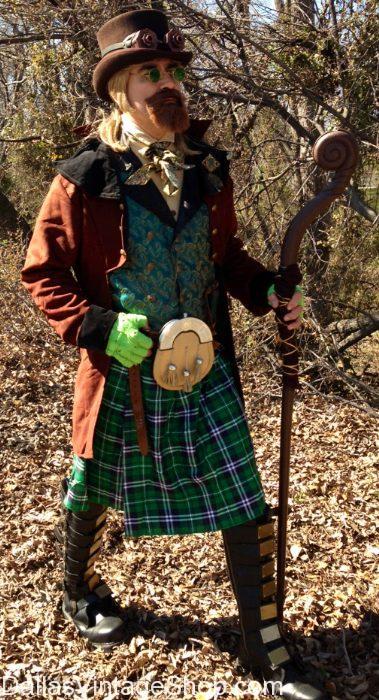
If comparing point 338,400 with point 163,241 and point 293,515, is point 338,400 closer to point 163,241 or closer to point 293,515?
point 293,515

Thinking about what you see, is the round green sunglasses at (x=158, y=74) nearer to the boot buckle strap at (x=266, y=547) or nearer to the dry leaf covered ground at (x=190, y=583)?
the boot buckle strap at (x=266, y=547)

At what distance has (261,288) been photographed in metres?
2.46

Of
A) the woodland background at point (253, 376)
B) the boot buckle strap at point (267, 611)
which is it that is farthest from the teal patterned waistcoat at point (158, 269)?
the boot buckle strap at point (267, 611)

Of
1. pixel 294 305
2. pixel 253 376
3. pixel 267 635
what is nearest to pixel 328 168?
pixel 294 305

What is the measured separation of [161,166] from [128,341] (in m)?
0.58

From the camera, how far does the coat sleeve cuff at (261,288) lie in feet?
8.01

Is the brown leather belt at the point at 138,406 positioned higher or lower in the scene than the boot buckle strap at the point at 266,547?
higher

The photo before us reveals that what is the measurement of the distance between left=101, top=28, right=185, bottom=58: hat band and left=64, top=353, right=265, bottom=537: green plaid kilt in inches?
40.3

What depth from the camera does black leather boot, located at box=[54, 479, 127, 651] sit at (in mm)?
2615

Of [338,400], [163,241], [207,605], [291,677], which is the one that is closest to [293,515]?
[207,605]

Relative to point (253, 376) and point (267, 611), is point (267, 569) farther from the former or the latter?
point (253, 376)

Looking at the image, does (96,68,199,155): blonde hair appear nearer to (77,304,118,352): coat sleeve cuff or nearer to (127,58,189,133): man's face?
(127,58,189,133): man's face

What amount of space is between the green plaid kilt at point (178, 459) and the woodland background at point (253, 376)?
2.01 feet

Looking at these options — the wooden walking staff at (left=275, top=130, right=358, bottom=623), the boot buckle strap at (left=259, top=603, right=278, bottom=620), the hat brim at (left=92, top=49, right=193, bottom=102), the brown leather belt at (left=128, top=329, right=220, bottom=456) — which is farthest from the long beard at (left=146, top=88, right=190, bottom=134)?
the boot buckle strap at (left=259, top=603, right=278, bottom=620)
